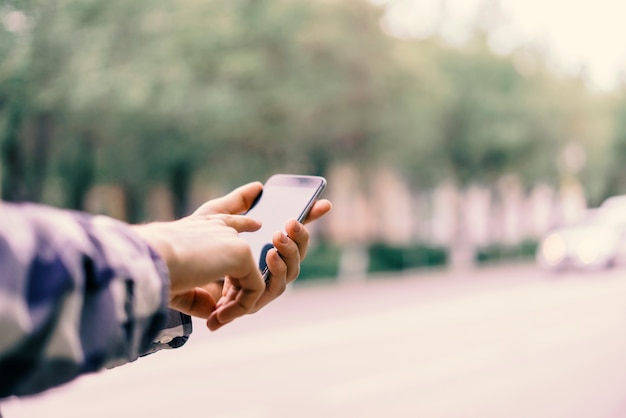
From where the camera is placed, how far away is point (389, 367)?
27.1ft

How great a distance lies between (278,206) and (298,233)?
225mm

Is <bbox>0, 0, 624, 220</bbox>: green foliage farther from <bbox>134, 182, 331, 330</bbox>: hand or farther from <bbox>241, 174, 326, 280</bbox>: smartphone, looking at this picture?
<bbox>134, 182, 331, 330</bbox>: hand

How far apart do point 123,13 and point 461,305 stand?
22.1ft

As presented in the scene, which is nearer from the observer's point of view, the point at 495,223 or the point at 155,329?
the point at 155,329

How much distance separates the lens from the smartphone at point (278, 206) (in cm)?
139

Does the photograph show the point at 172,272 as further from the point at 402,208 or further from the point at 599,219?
the point at 402,208

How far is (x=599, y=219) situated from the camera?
1917 cm

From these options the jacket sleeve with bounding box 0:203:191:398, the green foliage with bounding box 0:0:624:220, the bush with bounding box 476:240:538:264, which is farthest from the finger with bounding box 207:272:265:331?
the bush with bounding box 476:240:538:264

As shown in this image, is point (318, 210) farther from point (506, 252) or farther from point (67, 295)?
point (506, 252)

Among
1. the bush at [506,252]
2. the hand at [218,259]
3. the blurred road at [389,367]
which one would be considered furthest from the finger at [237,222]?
the bush at [506,252]

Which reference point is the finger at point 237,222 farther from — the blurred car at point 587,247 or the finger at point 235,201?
the blurred car at point 587,247

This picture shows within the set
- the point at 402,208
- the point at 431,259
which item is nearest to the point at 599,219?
the point at 431,259

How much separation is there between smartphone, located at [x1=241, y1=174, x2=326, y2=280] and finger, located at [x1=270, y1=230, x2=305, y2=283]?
0.03 metres

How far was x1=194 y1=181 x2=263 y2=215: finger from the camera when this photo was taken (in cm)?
139
